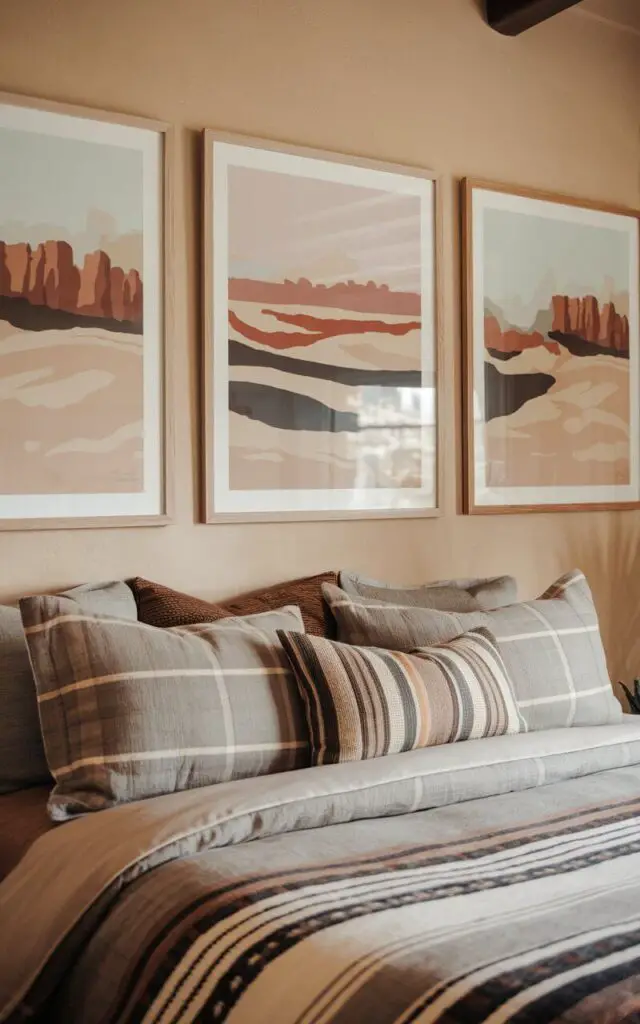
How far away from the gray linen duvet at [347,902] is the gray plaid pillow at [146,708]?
0.11m

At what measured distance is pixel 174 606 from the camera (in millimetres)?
2580

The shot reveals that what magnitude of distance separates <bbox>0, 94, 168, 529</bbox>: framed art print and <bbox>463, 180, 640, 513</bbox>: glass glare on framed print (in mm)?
1012

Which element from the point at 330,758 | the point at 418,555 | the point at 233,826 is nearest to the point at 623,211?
the point at 418,555

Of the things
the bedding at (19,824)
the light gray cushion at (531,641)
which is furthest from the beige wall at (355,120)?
the bedding at (19,824)

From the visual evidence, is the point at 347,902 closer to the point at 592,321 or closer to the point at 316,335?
the point at 316,335

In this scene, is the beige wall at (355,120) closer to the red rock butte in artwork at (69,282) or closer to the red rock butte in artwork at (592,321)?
the red rock butte in artwork at (69,282)

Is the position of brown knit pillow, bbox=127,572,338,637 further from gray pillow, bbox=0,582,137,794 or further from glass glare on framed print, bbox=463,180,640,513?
glass glare on framed print, bbox=463,180,640,513

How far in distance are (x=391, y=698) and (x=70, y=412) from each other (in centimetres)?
103

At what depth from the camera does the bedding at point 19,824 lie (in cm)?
197

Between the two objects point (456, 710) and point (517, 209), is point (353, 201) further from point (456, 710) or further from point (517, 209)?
point (456, 710)

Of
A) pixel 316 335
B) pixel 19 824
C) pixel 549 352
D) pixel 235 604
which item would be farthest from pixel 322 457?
pixel 19 824

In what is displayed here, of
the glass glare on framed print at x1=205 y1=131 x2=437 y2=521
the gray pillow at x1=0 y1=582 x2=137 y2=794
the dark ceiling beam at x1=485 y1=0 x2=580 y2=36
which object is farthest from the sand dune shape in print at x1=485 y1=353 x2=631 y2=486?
the gray pillow at x1=0 y1=582 x2=137 y2=794

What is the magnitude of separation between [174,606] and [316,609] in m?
0.37

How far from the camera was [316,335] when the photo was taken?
3.02 m
